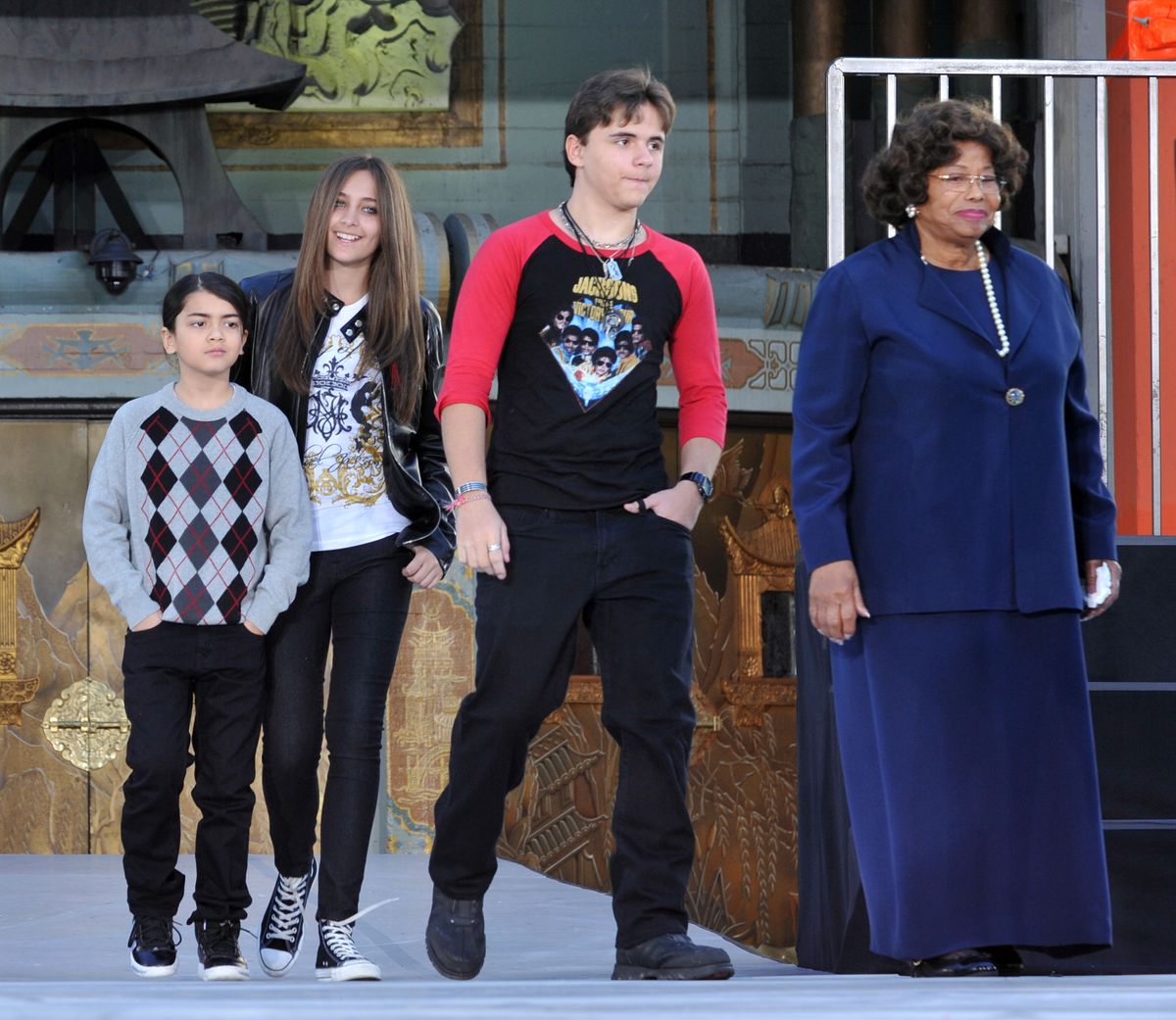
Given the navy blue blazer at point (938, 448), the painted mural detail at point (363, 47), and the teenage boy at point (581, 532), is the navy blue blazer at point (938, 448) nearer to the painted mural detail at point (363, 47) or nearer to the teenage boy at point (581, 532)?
the teenage boy at point (581, 532)

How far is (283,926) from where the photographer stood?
3.28 meters

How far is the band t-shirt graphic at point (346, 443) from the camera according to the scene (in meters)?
3.29

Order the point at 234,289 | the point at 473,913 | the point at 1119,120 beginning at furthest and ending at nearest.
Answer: the point at 1119,120, the point at 234,289, the point at 473,913

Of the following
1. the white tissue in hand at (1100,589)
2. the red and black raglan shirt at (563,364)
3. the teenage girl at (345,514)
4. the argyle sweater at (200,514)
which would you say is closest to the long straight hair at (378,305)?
the teenage girl at (345,514)

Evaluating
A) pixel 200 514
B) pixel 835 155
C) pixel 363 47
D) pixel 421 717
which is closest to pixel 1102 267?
pixel 835 155

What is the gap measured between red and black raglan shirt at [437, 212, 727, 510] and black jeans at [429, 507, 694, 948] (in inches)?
2.6

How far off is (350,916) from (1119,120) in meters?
4.36

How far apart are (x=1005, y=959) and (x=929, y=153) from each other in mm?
1200

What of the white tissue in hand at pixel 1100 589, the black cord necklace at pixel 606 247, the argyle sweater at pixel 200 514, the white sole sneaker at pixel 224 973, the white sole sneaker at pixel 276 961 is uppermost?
the black cord necklace at pixel 606 247

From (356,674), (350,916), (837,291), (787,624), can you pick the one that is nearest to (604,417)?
(837,291)

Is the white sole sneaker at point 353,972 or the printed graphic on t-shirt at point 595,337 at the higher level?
the printed graphic on t-shirt at point 595,337

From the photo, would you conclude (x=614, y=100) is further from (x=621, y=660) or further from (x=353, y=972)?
(x=353, y=972)

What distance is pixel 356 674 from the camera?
3240 mm

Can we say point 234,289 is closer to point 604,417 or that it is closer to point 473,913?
point 604,417
